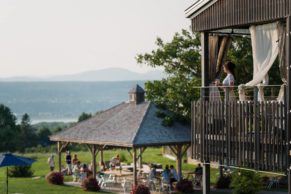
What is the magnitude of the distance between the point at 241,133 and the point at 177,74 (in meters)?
19.0

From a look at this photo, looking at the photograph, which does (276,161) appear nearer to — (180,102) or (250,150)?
(250,150)

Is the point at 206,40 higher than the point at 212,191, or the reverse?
the point at 206,40

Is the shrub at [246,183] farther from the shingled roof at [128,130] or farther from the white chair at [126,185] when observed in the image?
the white chair at [126,185]

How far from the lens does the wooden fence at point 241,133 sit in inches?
650

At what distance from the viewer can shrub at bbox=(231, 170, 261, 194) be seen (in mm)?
28672

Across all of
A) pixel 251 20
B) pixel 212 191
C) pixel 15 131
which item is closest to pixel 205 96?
pixel 251 20

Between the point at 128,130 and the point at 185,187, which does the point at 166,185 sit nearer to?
the point at 185,187

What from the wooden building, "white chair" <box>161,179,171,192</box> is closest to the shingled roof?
"white chair" <box>161,179,171,192</box>

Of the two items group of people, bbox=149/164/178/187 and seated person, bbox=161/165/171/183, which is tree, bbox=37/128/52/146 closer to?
group of people, bbox=149/164/178/187

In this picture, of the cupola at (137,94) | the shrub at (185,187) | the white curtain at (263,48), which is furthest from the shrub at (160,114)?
the white curtain at (263,48)

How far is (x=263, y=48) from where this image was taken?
17969mm

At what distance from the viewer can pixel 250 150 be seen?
1734 centimetres

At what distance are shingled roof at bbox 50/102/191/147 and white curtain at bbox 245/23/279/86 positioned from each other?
1432 cm

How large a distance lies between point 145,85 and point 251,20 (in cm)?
2097
